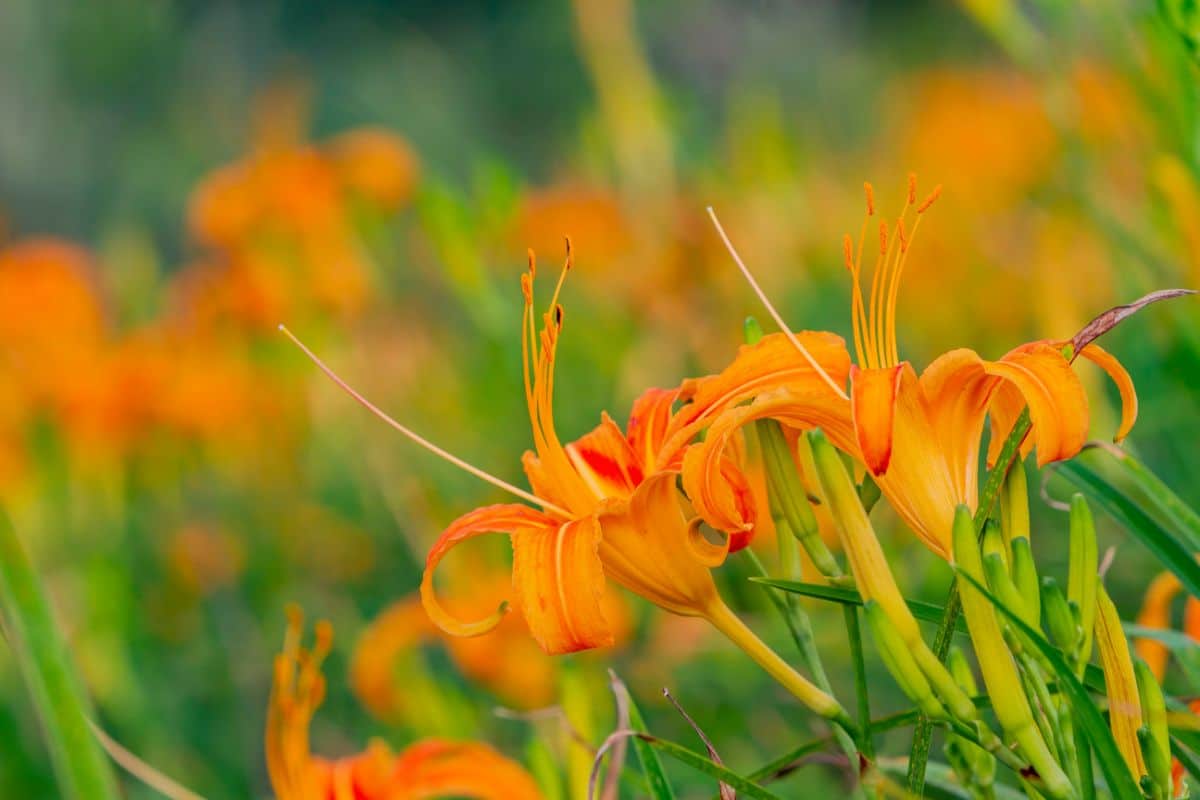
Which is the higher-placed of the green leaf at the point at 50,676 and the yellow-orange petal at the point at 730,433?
the yellow-orange petal at the point at 730,433

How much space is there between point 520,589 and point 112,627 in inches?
51.9

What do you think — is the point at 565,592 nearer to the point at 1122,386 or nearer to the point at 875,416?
the point at 875,416

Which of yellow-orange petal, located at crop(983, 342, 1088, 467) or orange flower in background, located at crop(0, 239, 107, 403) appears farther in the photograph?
orange flower in background, located at crop(0, 239, 107, 403)

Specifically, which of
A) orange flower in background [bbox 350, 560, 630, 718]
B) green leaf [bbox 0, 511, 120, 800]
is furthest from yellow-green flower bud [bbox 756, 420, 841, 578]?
orange flower in background [bbox 350, 560, 630, 718]

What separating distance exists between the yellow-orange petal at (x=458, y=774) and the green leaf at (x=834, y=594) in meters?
0.21

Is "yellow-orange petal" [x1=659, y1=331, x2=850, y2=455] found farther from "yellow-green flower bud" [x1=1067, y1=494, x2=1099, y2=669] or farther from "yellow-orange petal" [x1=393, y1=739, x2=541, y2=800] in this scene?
"yellow-orange petal" [x1=393, y1=739, x2=541, y2=800]

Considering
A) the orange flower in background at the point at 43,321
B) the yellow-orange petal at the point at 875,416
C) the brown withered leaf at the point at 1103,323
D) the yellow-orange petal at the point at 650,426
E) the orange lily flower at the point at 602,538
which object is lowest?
the orange flower in background at the point at 43,321

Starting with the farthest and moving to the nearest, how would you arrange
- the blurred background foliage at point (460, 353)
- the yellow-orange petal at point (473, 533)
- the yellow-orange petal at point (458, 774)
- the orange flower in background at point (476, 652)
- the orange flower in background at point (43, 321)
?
the orange flower in background at point (43, 321) → the blurred background foliage at point (460, 353) → the orange flower in background at point (476, 652) → the yellow-orange petal at point (458, 774) → the yellow-orange petal at point (473, 533)

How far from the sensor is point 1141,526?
2.25ft

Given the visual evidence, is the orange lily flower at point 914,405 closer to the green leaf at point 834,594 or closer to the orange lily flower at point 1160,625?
the green leaf at point 834,594

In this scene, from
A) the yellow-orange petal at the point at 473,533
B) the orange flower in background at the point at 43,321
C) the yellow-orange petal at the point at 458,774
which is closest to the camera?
the yellow-orange petal at the point at 473,533

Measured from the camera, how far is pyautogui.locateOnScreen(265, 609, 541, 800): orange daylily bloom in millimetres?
704

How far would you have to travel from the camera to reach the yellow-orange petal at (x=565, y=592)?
565 mm

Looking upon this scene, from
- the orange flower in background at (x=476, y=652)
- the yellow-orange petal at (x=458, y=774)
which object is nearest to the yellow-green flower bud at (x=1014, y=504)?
the yellow-orange petal at (x=458, y=774)
